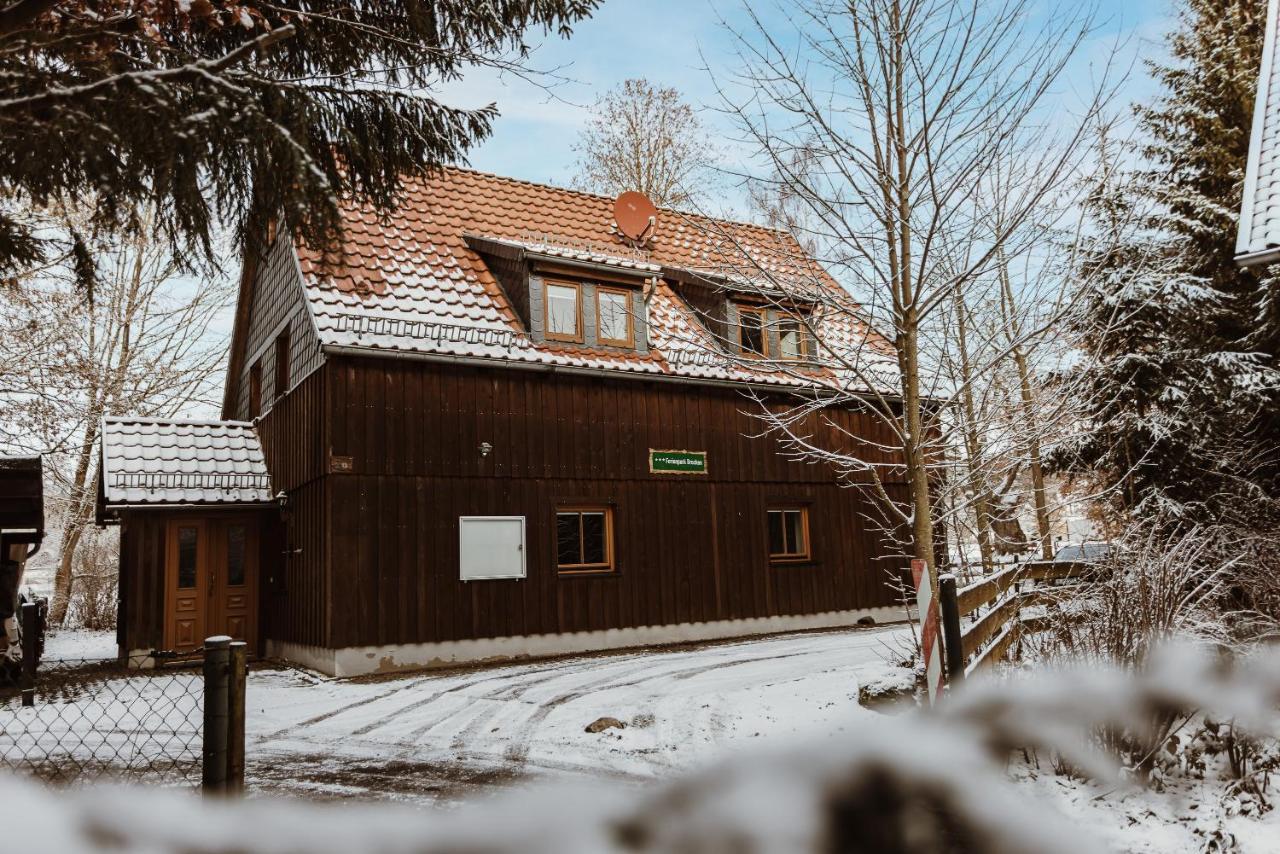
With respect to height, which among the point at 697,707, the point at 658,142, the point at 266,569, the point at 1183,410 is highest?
the point at 658,142

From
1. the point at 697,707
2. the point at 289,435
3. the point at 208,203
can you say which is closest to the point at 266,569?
the point at 289,435

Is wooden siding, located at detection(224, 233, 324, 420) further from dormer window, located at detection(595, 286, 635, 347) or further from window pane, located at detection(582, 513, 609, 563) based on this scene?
window pane, located at detection(582, 513, 609, 563)

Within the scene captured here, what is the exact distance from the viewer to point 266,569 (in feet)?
49.4

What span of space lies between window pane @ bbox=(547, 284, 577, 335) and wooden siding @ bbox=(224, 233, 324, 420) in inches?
146

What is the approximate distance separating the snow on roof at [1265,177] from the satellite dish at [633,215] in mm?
9773

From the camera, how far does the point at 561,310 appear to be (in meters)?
14.8

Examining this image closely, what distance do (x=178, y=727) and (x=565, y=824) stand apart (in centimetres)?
959

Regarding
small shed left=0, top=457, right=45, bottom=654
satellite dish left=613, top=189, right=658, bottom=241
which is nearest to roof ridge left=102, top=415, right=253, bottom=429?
small shed left=0, top=457, right=45, bottom=654

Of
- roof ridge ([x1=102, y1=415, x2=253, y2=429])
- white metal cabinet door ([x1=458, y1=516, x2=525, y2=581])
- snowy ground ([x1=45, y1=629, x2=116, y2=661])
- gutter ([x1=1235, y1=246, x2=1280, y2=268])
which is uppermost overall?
gutter ([x1=1235, y1=246, x2=1280, y2=268])

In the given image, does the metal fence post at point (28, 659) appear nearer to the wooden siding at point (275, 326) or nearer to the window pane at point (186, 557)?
the window pane at point (186, 557)

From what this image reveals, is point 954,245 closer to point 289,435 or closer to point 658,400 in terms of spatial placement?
point 658,400

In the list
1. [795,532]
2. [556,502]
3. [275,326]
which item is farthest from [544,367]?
[795,532]

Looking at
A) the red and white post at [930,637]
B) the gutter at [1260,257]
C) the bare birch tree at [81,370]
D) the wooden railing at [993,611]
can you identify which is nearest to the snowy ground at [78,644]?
the bare birch tree at [81,370]

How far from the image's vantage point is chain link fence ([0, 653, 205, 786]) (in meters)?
6.40
